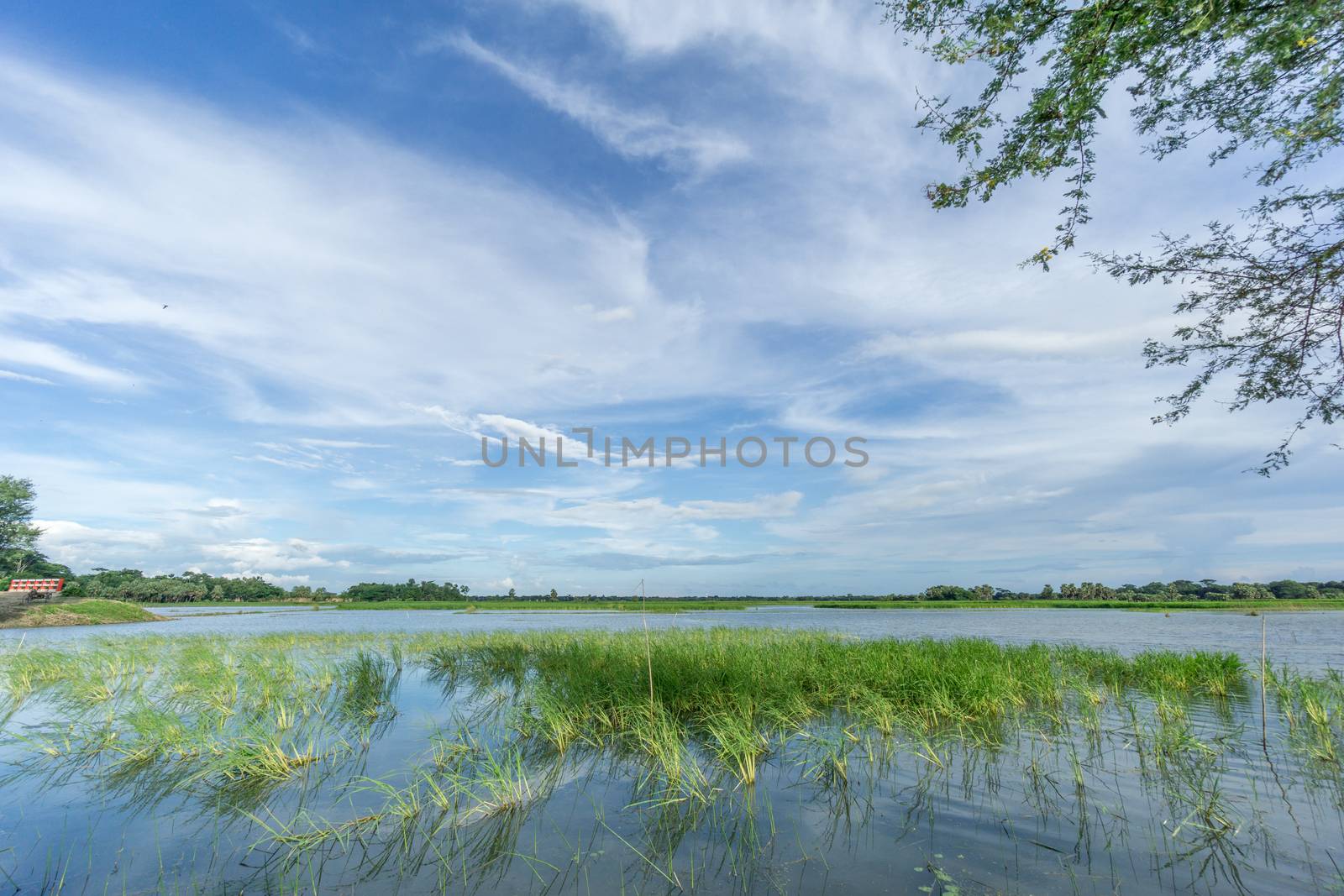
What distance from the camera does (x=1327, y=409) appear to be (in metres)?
7.70

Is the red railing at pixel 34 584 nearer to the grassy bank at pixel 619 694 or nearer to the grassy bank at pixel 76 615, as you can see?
the grassy bank at pixel 76 615

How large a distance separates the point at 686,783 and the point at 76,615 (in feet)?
190

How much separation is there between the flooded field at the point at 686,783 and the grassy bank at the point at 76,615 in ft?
127

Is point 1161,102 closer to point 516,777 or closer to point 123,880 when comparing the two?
point 516,777

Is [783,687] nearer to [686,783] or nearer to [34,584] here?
[686,783]

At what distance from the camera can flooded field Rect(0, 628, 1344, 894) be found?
4633 mm

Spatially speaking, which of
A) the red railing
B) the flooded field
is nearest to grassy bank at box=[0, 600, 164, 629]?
the red railing

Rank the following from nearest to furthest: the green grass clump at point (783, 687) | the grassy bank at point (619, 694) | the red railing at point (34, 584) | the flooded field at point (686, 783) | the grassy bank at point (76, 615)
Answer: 1. the flooded field at point (686, 783)
2. the grassy bank at point (619, 694)
3. the green grass clump at point (783, 687)
4. the grassy bank at point (76, 615)
5. the red railing at point (34, 584)

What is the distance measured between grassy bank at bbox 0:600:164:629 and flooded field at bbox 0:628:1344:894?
127ft

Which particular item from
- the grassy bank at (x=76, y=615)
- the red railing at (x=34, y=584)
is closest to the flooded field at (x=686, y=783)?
the grassy bank at (x=76, y=615)

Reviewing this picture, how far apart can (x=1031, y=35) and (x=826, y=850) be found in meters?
9.29

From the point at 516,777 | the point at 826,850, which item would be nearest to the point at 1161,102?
the point at 826,850

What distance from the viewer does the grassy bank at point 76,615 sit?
37.7m

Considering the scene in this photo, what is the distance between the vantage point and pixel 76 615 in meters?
41.5
